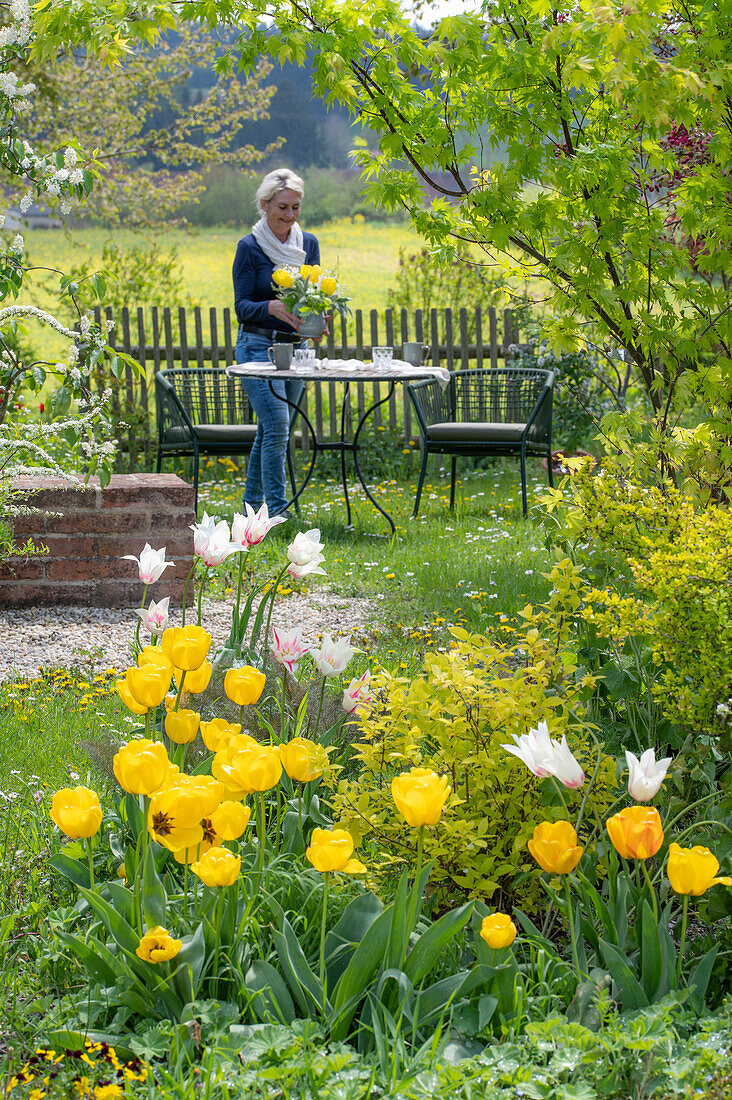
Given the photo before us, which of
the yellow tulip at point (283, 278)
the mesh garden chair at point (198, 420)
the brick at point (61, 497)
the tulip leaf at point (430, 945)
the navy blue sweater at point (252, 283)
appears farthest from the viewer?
the mesh garden chair at point (198, 420)

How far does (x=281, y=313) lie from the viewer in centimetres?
570

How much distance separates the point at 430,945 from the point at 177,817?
478 mm

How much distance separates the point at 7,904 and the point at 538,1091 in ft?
3.71

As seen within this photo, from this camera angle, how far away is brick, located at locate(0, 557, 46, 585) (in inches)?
167

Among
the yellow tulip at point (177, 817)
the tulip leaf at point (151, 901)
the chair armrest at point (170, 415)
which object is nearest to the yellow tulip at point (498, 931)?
the yellow tulip at point (177, 817)

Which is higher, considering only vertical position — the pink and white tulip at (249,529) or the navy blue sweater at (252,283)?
the navy blue sweater at (252,283)

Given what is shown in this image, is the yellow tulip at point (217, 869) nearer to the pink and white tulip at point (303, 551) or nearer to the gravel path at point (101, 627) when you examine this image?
the pink and white tulip at point (303, 551)

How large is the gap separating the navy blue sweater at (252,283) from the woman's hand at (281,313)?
0.04 m

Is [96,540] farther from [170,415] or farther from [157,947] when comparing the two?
[157,947]

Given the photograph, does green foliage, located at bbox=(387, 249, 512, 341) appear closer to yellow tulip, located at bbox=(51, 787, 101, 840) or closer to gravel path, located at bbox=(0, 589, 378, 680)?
gravel path, located at bbox=(0, 589, 378, 680)

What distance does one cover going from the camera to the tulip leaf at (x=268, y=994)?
1.51m

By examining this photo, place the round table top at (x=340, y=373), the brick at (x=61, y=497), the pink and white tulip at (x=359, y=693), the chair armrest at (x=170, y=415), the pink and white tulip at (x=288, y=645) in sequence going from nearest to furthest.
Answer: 1. the pink and white tulip at (x=359, y=693)
2. the pink and white tulip at (x=288, y=645)
3. the brick at (x=61, y=497)
4. the round table top at (x=340, y=373)
5. the chair armrest at (x=170, y=415)

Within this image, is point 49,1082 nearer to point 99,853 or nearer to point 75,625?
point 99,853

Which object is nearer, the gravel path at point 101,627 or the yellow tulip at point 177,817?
the yellow tulip at point 177,817
